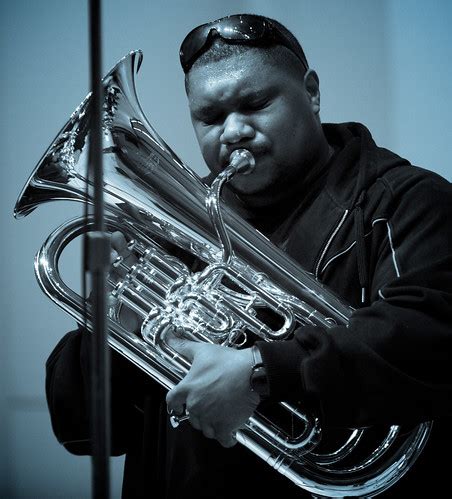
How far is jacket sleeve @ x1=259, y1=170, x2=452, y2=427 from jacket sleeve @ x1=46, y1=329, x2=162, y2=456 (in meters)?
0.39

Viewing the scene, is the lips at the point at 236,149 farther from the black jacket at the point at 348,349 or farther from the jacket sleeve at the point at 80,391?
the jacket sleeve at the point at 80,391

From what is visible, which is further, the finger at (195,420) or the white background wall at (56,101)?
the white background wall at (56,101)

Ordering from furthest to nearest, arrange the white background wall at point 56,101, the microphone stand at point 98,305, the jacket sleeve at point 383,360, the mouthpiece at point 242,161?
1. the white background wall at point 56,101
2. the mouthpiece at point 242,161
3. the jacket sleeve at point 383,360
4. the microphone stand at point 98,305

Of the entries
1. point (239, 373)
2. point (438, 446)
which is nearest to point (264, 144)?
point (239, 373)

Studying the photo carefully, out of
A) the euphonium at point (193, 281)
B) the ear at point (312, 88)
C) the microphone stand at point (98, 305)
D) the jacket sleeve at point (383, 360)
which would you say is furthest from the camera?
the ear at point (312, 88)

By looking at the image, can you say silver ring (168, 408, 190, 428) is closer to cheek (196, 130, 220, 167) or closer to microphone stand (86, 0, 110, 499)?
microphone stand (86, 0, 110, 499)

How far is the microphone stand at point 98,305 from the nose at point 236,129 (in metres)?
0.50

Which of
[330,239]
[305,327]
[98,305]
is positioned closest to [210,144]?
[330,239]

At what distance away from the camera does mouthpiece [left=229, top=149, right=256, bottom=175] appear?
4.06 ft

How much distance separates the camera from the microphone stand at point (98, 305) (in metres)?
0.73

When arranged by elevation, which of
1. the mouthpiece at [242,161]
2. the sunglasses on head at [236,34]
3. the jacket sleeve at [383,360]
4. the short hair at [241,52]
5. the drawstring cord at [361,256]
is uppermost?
the sunglasses on head at [236,34]

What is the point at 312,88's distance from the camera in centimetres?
140

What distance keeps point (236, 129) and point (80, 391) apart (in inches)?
21.3

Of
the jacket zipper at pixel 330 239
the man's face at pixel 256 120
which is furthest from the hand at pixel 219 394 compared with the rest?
the man's face at pixel 256 120
